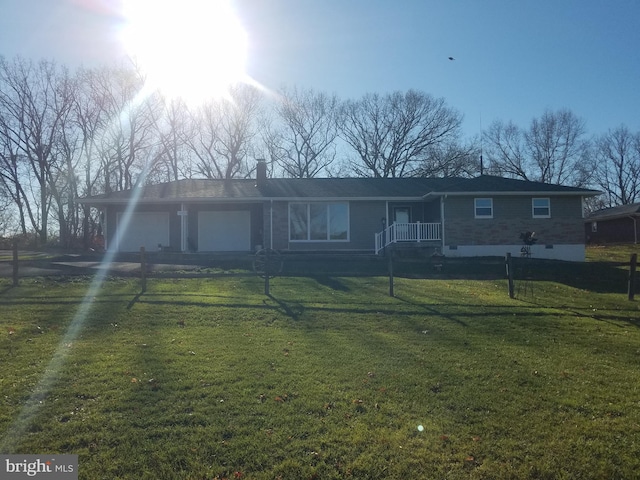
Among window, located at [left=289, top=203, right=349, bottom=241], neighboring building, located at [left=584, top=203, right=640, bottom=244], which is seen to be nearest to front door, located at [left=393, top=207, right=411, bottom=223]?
window, located at [left=289, top=203, right=349, bottom=241]

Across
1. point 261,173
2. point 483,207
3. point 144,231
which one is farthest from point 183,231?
point 483,207

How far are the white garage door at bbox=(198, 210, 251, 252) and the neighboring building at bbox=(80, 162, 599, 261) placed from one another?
0.05 meters

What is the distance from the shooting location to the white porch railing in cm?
2120

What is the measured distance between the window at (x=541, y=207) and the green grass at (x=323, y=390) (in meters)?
12.7

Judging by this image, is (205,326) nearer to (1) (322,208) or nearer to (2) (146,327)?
(2) (146,327)

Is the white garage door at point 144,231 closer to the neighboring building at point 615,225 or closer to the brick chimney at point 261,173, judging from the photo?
the brick chimney at point 261,173

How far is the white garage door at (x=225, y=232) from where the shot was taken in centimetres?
2323

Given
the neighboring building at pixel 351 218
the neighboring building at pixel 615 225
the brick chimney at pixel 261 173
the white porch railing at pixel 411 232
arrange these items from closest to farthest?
the white porch railing at pixel 411 232, the neighboring building at pixel 351 218, the brick chimney at pixel 261 173, the neighboring building at pixel 615 225

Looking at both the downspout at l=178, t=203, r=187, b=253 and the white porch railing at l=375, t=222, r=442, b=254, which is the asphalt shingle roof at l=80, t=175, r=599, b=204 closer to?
the downspout at l=178, t=203, r=187, b=253

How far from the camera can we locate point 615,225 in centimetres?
4069

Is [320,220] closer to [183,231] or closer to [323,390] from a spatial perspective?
[183,231]

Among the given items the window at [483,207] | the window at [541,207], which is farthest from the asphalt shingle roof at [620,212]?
the window at [483,207]

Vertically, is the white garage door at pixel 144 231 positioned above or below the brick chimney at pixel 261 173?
below

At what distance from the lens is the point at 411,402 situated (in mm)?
4945
